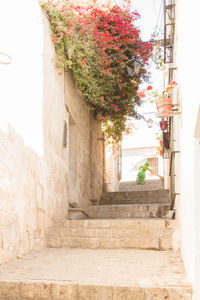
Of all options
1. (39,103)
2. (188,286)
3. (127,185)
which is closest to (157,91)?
(39,103)

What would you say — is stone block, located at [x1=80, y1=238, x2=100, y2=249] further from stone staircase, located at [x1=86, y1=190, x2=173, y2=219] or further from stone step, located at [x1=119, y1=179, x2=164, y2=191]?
stone step, located at [x1=119, y1=179, x2=164, y2=191]

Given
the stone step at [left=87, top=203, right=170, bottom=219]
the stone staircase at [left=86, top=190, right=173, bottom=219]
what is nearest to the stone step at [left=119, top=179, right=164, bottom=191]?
the stone staircase at [left=86, top=190, right=173, bottom=219]

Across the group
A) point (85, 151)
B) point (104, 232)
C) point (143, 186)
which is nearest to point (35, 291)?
point (104, 232)

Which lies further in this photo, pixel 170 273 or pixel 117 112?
pixel 117 112

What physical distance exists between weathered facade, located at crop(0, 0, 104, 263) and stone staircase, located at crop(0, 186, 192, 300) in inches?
13.6

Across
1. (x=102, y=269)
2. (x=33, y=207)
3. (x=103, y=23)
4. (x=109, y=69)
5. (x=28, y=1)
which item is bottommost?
(x=102, y=269)

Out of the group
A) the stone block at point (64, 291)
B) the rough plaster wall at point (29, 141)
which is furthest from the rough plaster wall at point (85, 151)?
the stone block at point (64, 291)

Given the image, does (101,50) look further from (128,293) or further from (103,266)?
(128,293)

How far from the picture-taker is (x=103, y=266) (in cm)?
300

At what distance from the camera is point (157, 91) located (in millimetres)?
4039

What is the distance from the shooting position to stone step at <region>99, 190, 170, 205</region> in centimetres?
744

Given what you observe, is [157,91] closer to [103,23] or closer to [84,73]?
[84,73]

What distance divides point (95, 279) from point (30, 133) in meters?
→ 2.15

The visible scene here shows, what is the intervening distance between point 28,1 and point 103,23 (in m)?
2.16
